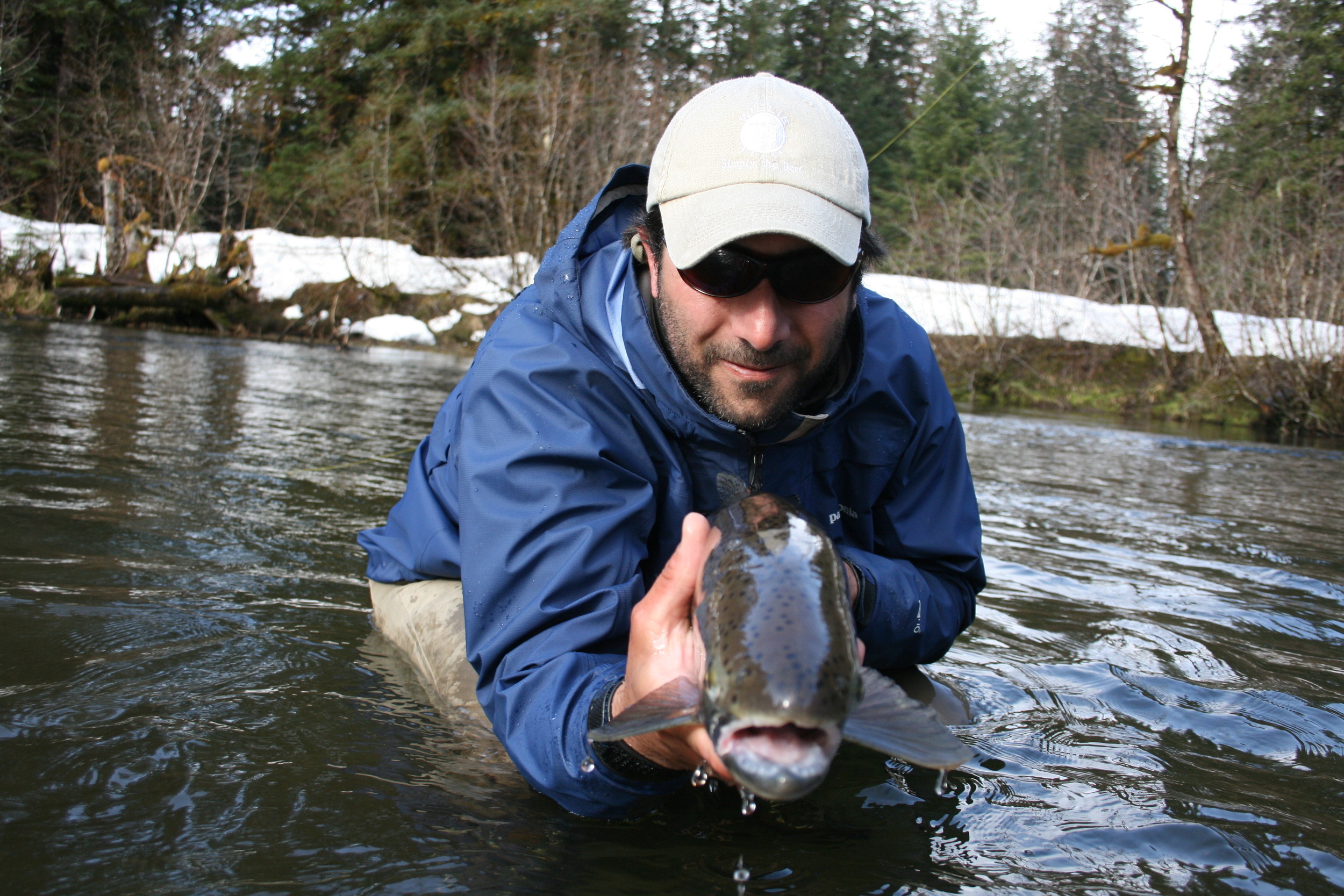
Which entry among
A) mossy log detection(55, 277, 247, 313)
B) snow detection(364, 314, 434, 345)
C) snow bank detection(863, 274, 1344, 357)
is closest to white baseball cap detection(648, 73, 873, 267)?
snow bank detection(863, 274, 1344, 357)

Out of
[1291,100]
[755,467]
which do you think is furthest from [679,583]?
[1291,100]

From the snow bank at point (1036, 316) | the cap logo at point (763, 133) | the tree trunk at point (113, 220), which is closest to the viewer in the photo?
the cap logo at point (763, 133)

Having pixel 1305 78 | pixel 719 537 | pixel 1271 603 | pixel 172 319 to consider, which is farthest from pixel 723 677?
pixel 1305 78

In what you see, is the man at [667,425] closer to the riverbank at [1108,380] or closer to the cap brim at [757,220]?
the cap brim at [757,220]

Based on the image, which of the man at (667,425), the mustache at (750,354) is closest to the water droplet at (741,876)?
the man at (667,425)

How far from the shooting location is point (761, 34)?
41375 millimetres

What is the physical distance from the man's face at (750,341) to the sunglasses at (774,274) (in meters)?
0.02

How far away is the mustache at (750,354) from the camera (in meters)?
2.50

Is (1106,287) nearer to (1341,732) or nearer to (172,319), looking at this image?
(172,319)

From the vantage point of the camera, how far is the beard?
2.52m

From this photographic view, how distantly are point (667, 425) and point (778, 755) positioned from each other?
4.30 feet

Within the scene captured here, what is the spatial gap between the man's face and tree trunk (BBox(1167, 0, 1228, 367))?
1796cm

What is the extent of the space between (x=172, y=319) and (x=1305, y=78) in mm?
29012

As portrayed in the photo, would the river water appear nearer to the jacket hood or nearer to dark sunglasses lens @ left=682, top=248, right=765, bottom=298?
the jacket hood
